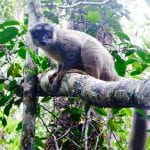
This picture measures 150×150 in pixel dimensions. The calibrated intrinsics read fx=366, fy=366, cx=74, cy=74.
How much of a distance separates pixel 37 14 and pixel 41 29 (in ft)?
3.06

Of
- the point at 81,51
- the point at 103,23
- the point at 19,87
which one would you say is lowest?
the point at 19,87

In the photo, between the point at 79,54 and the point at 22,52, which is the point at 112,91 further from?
the point at 79,54

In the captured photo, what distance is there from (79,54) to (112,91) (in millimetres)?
2023

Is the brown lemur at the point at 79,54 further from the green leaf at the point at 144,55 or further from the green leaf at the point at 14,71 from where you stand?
the green leaf at the point at 144,55

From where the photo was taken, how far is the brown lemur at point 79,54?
3.22 meters

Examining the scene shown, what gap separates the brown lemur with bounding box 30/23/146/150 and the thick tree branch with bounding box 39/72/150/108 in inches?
31.1

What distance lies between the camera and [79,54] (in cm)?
395

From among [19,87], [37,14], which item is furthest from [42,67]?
[37,14]

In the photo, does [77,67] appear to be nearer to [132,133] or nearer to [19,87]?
[19,87]

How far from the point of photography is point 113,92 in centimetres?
195

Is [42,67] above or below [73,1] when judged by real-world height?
below

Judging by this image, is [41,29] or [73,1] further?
[73,1]

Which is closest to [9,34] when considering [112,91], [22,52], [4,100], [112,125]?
[22,52]

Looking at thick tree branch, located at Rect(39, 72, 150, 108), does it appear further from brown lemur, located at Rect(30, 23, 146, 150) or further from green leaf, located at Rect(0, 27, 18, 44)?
brown lemur, located at Rect(30, 23, 146, 150)
